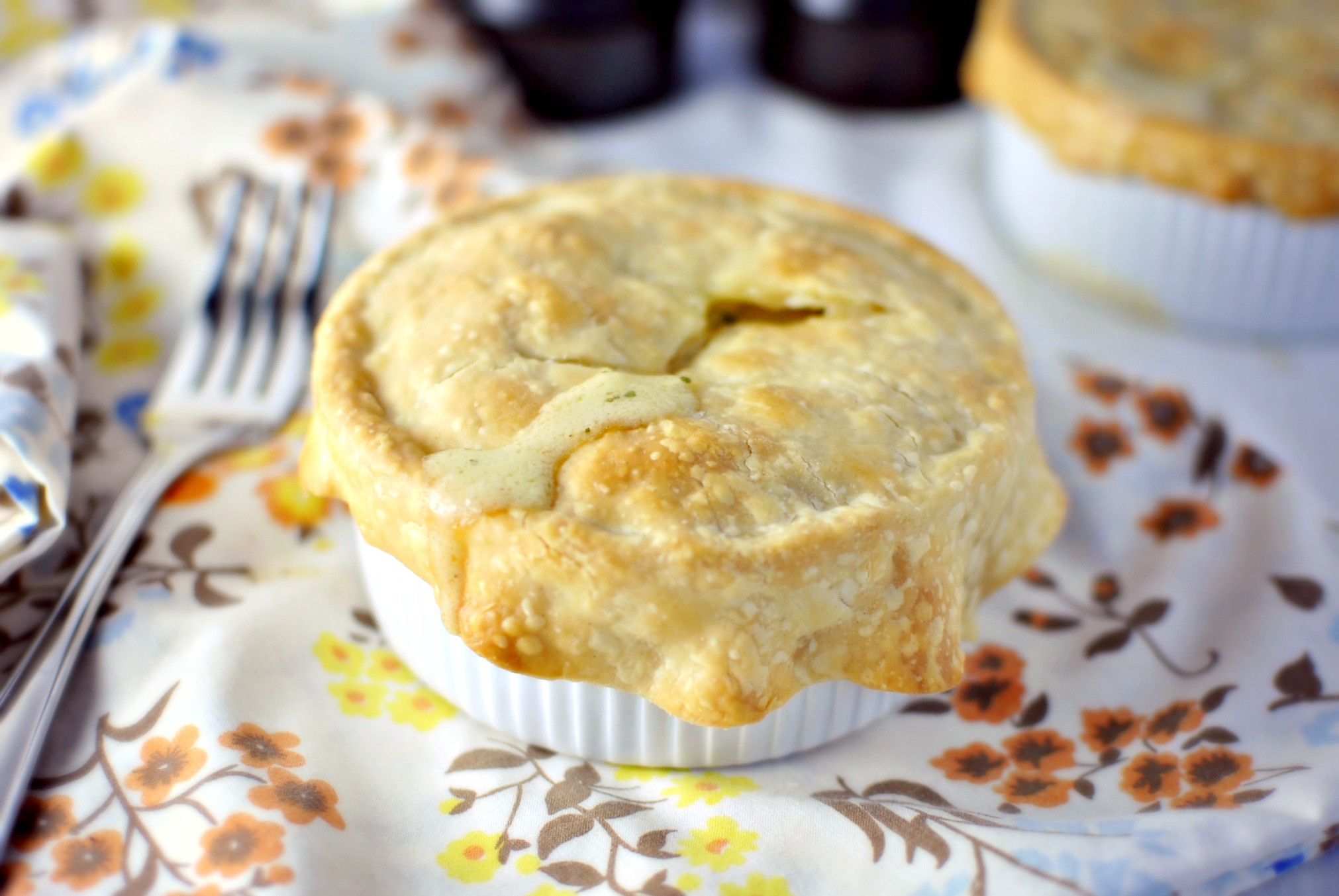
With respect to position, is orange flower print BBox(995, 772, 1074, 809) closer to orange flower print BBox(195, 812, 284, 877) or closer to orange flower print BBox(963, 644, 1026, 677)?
orange flower print BBox(963, 644, 1026, 677)

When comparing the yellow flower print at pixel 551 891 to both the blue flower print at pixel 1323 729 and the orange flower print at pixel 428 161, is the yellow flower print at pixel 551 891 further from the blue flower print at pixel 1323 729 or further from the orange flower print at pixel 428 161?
the orange flower print at pixel 428 161

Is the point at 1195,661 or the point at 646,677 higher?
the point at 646,677

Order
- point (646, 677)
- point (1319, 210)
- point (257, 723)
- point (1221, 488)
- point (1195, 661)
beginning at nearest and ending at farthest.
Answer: point (646, 677) < point (257, 723) < point (1195, 661) < point (1221, 488) < point (1319, 210)

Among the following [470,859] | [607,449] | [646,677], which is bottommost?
[470,859]

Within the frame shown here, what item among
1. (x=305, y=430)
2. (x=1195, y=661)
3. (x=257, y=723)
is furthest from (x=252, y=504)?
(x=1195, y=661)

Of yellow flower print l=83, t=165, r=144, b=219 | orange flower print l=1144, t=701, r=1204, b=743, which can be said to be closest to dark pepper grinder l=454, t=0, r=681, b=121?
yellow flower print l=83, t=165, r=144, b=219

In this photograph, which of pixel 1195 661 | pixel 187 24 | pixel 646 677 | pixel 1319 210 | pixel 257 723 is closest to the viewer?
pixel 646 677

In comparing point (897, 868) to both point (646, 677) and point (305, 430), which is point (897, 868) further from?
point (305, 430)

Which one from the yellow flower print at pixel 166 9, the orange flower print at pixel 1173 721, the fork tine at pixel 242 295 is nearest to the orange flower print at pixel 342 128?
the fork tine at pixel 242 295
